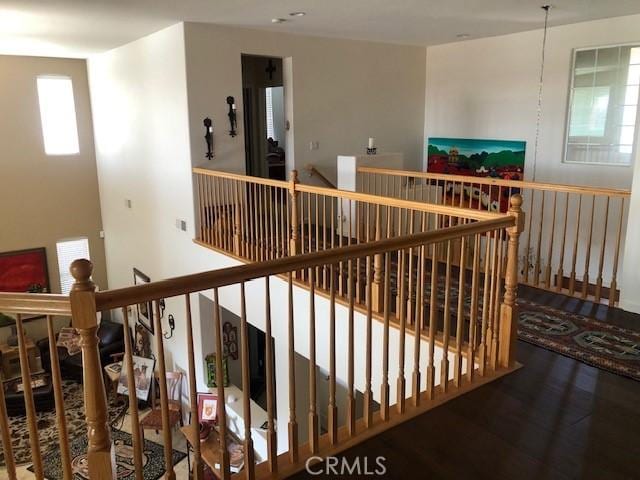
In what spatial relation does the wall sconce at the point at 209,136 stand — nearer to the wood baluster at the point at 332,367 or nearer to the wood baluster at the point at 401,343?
the wood baluster at the point at 401,343

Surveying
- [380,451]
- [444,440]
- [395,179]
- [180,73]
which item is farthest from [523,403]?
[180,73]

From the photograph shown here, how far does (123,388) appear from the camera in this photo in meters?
8.45

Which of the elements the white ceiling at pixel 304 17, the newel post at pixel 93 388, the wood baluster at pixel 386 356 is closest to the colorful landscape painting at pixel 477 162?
the white ceiling at pixel 304 17

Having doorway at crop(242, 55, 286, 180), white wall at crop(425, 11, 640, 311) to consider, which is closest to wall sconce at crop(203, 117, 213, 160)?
doorway at crop(242, 55, 286, 180)

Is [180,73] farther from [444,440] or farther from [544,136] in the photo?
[444,440]

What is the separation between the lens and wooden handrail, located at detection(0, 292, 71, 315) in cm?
171

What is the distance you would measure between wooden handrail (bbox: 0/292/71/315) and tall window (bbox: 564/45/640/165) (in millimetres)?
5944

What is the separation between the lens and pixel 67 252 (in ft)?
31.1

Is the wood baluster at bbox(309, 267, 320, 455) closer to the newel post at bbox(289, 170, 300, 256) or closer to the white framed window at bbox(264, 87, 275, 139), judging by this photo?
the newel post at bbox(289, 170, 300, 256)

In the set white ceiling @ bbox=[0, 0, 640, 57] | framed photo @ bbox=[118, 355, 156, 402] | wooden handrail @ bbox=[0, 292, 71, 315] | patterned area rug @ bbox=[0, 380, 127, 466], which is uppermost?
white ceiling @ bbox=[0, 0, 640, 57]

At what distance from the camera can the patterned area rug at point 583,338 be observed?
3.38 meters

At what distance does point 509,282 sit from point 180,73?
4748 millimetres

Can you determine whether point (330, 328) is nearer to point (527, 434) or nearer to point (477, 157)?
point (527, 434)

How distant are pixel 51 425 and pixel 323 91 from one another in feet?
21.9
